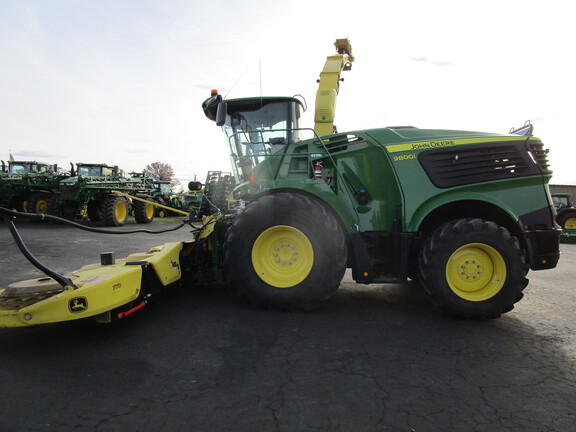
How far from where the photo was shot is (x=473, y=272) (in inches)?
142

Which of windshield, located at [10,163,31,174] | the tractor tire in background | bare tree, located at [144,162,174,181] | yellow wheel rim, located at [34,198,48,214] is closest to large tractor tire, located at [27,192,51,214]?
yellow wheel rim, located at [34,198,48,214]

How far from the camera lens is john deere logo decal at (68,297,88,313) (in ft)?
8.72

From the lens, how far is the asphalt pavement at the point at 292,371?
200 centimetres

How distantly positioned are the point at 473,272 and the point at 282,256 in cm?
183

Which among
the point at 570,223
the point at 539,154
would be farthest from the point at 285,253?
the point at 570,223

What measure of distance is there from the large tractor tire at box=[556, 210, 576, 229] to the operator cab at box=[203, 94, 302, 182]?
43.8 ft

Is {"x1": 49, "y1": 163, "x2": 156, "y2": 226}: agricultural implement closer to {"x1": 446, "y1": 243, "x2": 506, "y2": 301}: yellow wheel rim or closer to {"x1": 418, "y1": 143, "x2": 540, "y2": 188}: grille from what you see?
{"x1": 418, "y1": 143, "x2": 540, "y2": 188}: grille

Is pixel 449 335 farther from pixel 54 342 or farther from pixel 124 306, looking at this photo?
pixel 54 342

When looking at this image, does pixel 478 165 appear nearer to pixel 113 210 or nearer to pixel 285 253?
pixel 285 253

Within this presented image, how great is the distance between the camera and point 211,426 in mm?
1926

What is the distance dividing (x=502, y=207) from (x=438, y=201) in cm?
59

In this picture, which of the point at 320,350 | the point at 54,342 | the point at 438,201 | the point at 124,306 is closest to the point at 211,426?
the point at 320,350

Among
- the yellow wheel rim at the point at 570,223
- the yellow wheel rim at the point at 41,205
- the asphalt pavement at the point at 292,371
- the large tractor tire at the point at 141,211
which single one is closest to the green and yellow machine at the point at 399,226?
the asphalt pavement at the point at 292,371

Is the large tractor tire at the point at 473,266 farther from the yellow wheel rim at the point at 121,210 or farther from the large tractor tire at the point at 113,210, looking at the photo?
the yellow wheel rim at the point at 121,210
